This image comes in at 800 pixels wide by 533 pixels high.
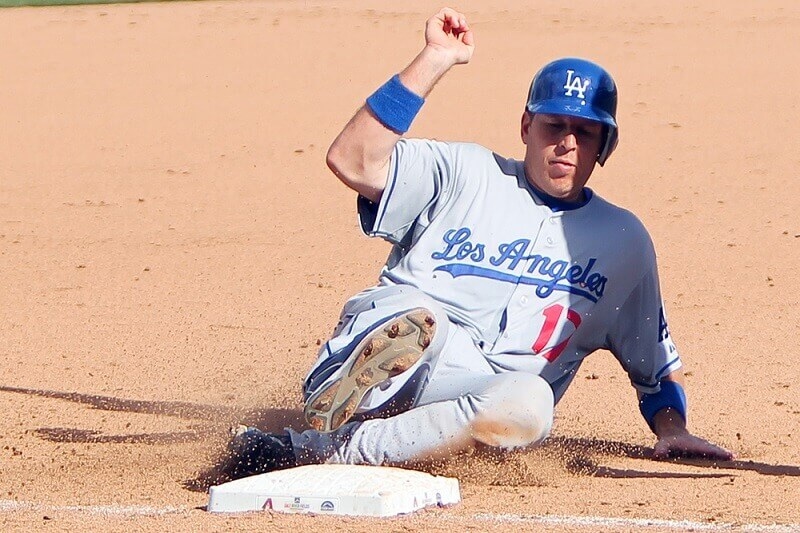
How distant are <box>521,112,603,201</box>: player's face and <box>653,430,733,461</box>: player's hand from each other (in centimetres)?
79

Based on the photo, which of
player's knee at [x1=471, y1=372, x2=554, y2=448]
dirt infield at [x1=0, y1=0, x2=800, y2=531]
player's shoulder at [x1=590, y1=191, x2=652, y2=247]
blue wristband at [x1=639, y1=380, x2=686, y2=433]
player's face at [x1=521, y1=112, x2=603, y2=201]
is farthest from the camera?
blue wristband at [x1=639, y1=380, x2=686, y2=433]

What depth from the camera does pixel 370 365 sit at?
11.4 ft

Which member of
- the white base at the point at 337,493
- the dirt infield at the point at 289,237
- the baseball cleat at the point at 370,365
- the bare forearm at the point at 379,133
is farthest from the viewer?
the dirt infield at the point at 289,237

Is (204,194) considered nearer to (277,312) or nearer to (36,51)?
(277,312)

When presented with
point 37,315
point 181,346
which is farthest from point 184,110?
point 181,346

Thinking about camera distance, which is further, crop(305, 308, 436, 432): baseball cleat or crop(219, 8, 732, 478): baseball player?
crop(219, 8, 732, 478): baseball player

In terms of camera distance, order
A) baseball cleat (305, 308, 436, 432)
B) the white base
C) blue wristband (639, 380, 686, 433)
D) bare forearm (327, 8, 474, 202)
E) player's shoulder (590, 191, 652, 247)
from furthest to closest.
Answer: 1. blue wristband (639, 380, 686, 433)
2. player's shoulder (590, 191, 652, 247)
3. bare forearm (327, 8, 474, 202)
4. baseball cleat (305, 308, 436, 432)
5. the white base

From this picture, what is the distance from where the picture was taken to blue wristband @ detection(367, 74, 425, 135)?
368 centimetres

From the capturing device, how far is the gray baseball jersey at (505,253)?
391 cm

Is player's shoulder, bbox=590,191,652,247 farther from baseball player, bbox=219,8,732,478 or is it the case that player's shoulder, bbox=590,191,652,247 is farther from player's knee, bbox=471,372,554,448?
player's knee, bbox=471,372,554,448

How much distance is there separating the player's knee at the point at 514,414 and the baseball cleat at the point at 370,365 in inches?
9.5

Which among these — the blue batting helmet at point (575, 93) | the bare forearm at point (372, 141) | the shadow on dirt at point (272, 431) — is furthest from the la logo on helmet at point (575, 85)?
the shadow on dirt at point (272, 431)

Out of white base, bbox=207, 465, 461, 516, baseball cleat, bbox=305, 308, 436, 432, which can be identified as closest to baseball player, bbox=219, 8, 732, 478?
baseball cleat, bbox=305, 308, 436, 432

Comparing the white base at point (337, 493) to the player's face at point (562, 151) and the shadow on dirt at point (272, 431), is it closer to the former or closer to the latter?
the shadow on dirt at point (272, 431)
